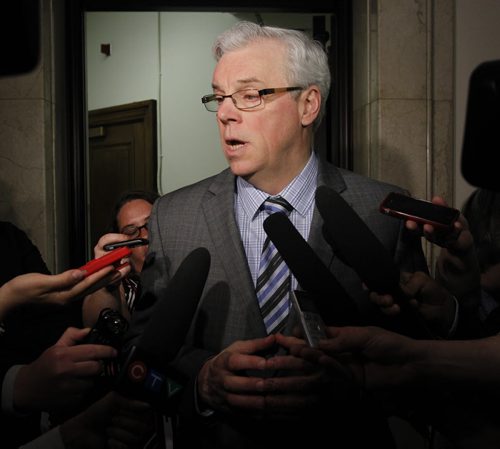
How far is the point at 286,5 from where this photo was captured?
2.14 metres

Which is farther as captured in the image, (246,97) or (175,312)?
(246,97)

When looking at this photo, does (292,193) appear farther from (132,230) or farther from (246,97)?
(132,230)

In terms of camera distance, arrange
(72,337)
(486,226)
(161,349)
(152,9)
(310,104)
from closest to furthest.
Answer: (161,349)
(72,337)
(486,226)
(310,104)
(152,9)

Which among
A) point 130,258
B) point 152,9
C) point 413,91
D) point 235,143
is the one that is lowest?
point 130,258

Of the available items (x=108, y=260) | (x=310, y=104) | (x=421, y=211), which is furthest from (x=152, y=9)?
(x=421, y=211)

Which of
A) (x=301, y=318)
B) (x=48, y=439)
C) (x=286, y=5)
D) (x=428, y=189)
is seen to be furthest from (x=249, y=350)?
(x=286, y=5)

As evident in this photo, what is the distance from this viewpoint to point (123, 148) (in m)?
3.05

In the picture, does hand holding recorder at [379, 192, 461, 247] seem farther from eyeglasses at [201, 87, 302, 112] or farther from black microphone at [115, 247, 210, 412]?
eyeglasses at [201, 87, 302, 112]

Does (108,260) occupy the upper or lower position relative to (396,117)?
lower

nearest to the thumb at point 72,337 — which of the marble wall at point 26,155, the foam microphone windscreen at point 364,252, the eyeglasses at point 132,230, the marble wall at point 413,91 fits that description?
the foam microphone windscreen at point 364,252

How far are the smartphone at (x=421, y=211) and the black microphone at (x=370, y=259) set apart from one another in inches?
2.0

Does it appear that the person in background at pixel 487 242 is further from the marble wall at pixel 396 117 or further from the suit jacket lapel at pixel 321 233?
the marble wall at pixel 396 117

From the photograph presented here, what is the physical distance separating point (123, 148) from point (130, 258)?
1.51 m

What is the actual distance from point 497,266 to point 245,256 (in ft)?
1.48
